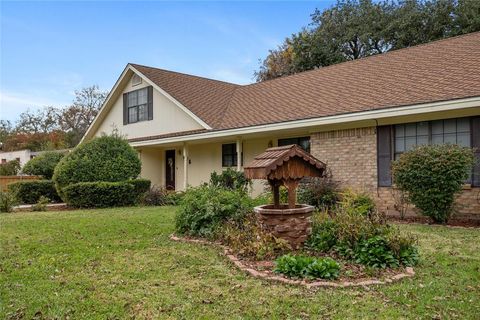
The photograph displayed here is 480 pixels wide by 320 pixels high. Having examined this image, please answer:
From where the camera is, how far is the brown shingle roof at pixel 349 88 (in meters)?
10.9

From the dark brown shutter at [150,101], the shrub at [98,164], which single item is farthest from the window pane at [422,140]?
the dark brown shutter at [150,101]

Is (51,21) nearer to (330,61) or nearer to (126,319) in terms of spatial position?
(126,319)

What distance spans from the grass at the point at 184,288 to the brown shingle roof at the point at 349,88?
16.6 feet

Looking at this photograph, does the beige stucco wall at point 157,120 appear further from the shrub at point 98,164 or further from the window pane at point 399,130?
the window pane at point 399,130

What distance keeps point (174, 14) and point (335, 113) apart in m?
6.34

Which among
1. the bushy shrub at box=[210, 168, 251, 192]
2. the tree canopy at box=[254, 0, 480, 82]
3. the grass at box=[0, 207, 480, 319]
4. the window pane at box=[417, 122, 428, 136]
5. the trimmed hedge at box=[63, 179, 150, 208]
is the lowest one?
the grass at box=[0, 207, 480, 319]

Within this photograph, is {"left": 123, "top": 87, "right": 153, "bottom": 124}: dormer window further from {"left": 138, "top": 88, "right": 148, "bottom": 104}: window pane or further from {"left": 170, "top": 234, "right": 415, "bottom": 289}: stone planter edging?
{"left": 170, "top": 234, "right": 415, "bottom": 289}: stone planter edging

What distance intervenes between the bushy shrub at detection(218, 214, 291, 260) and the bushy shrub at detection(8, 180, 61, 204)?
1227 cm

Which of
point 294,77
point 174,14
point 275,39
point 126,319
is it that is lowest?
point 126,319

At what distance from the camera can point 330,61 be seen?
26.9 m

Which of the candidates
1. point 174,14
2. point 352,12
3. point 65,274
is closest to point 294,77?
point 174,14

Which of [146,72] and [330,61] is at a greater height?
[330,61]

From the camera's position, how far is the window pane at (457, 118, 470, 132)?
9992mm

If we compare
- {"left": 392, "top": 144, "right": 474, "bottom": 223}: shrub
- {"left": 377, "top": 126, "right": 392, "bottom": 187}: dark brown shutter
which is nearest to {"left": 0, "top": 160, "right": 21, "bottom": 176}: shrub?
{"left": 377, "top": 126, "right": 392, "bottom": 187}: dark brown shutter
